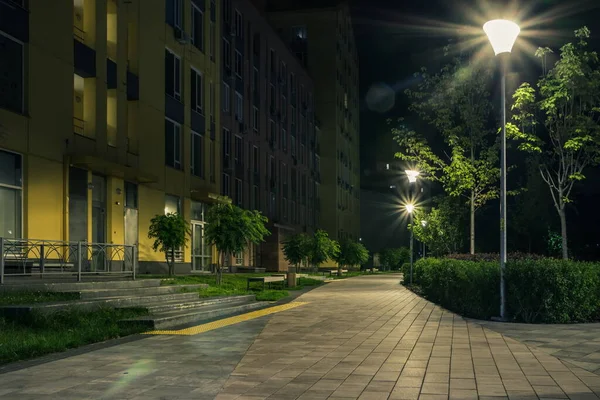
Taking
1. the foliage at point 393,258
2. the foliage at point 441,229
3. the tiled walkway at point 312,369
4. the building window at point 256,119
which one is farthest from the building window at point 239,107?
the foliage at point 393,258

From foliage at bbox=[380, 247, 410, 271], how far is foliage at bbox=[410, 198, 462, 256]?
43.3 metres

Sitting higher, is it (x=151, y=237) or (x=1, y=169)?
(x=1, y=169)

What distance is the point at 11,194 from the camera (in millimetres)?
19469

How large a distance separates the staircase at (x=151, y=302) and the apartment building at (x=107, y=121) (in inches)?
195

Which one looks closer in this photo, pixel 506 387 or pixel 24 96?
pixel 506 387

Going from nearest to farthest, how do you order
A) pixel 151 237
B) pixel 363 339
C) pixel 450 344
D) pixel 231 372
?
pixel 231 372, pixel 450 344, pixel 363 339, pixel 151 237

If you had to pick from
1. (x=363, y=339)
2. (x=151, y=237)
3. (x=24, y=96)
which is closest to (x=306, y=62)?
(x=151, y=237)

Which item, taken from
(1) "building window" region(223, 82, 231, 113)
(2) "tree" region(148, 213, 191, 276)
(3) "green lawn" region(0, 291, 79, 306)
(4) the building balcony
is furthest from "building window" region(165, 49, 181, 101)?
(3) "green lawn" region(0, 291, 79, 306)

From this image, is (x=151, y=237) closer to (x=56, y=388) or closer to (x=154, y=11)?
(x=154, y=11)

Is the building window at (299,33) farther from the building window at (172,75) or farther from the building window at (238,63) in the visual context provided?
the building window at (172,75)

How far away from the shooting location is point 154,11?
2998 centimetres

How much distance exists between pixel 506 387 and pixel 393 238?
8538 cm

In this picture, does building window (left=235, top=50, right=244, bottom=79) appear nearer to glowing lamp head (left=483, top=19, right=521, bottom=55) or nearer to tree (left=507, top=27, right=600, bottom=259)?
tree (left=507, top=27, right=600, bottom=259)

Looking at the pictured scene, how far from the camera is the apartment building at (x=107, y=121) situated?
19.9 metres
